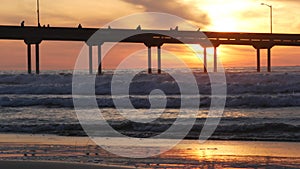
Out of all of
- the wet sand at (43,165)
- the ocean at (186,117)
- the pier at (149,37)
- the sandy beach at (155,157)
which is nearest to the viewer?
the wet sand at (43,165)

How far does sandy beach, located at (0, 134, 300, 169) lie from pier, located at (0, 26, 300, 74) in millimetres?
45229

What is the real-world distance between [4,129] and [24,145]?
3468 millimetres

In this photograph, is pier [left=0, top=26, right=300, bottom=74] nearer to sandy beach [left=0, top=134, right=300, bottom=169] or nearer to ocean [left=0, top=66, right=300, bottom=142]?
ocean [left=0, top=66, right=300, bottom=142]

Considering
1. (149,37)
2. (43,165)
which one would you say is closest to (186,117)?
(43,165)

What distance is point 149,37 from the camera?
63312 mm

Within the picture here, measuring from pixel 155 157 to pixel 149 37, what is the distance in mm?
54992

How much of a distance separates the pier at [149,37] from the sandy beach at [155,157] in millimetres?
45229

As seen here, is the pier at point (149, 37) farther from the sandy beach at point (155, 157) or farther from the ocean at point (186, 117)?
the sandy beach at point (155, 157)

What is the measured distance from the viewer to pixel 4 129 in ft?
44.4

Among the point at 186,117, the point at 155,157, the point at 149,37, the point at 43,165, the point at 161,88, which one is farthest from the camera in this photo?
the point at 149,37

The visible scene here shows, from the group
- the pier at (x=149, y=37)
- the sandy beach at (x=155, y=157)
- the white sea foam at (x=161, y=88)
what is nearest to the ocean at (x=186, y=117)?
the white sea foam at (x=161, y=88)

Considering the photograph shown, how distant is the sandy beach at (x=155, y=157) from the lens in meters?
7.75

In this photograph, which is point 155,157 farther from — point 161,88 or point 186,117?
point 161,88

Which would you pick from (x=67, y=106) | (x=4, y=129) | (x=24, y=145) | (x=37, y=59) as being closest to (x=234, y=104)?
(x=67, y=106)
